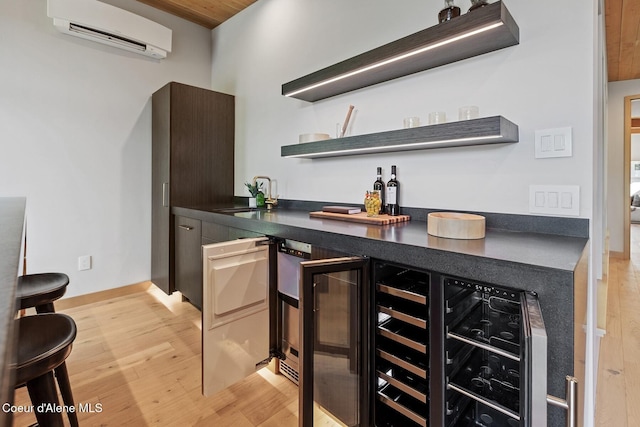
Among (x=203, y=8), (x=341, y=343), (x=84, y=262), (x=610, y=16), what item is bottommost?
(x=341, y=343)

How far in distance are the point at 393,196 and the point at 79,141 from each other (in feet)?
9.34

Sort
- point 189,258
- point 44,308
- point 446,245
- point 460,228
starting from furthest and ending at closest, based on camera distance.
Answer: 1. point 189,258
2. point 44,308
3. point 460,228
4. point 446,245

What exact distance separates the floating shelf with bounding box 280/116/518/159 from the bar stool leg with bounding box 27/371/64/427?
1.63 m

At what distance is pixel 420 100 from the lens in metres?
1.83

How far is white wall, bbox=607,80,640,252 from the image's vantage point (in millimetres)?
4586

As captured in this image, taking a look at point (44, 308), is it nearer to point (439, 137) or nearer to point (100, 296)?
point (100, 296)

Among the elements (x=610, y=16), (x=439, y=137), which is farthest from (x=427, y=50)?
(x=610, y=16)

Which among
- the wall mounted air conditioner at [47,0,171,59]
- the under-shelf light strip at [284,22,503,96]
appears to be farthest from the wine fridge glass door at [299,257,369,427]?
the wall mounted air conditioner at [47,0,171,59]

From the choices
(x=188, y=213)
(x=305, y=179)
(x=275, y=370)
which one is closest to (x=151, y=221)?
(x=188, y=213)

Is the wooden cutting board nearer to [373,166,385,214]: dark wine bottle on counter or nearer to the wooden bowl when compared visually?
[373,166,385,214]: dark wine bottle on counter

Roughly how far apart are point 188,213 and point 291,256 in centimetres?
136

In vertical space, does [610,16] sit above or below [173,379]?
above

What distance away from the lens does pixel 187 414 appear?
155 centimetres

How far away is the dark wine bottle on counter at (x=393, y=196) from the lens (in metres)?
1.88
